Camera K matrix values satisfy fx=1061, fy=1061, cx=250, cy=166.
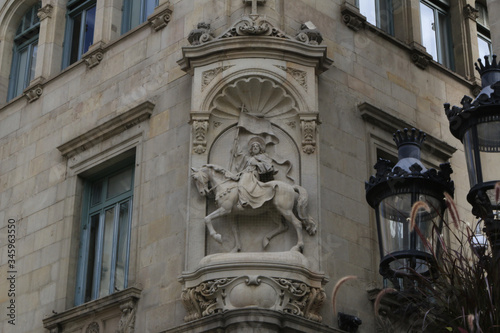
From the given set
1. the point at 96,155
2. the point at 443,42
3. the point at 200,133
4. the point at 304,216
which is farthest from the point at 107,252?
the point at 443,42

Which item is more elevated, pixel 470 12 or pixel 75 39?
pixel 470 12

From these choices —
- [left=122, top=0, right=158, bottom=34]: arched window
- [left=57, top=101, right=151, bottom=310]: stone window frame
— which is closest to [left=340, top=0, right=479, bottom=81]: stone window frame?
[left=122, top=0, right=158, bottom=34]: arched window

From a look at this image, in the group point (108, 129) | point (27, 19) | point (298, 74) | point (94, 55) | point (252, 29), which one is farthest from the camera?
point (27, 19)

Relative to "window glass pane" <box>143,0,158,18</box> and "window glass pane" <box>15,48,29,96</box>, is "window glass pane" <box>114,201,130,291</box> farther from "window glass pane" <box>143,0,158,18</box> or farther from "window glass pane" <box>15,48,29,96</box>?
"window glass pane" <box>15,48,29,96</box>

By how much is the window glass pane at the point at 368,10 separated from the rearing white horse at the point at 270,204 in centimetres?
594

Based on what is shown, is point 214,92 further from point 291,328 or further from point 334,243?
point 291,328

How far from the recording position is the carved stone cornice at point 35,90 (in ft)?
78.1

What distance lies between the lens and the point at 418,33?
77.1 ft

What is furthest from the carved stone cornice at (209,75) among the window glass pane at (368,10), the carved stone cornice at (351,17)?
the window glass pane at (368,10)

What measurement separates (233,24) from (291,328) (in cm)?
596

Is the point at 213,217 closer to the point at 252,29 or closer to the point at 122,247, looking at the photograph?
the point at 122,247

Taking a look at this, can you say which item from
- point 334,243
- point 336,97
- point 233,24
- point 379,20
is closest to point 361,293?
point 334,243

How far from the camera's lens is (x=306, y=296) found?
1748 centimetres

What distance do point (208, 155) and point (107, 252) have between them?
135 inches
